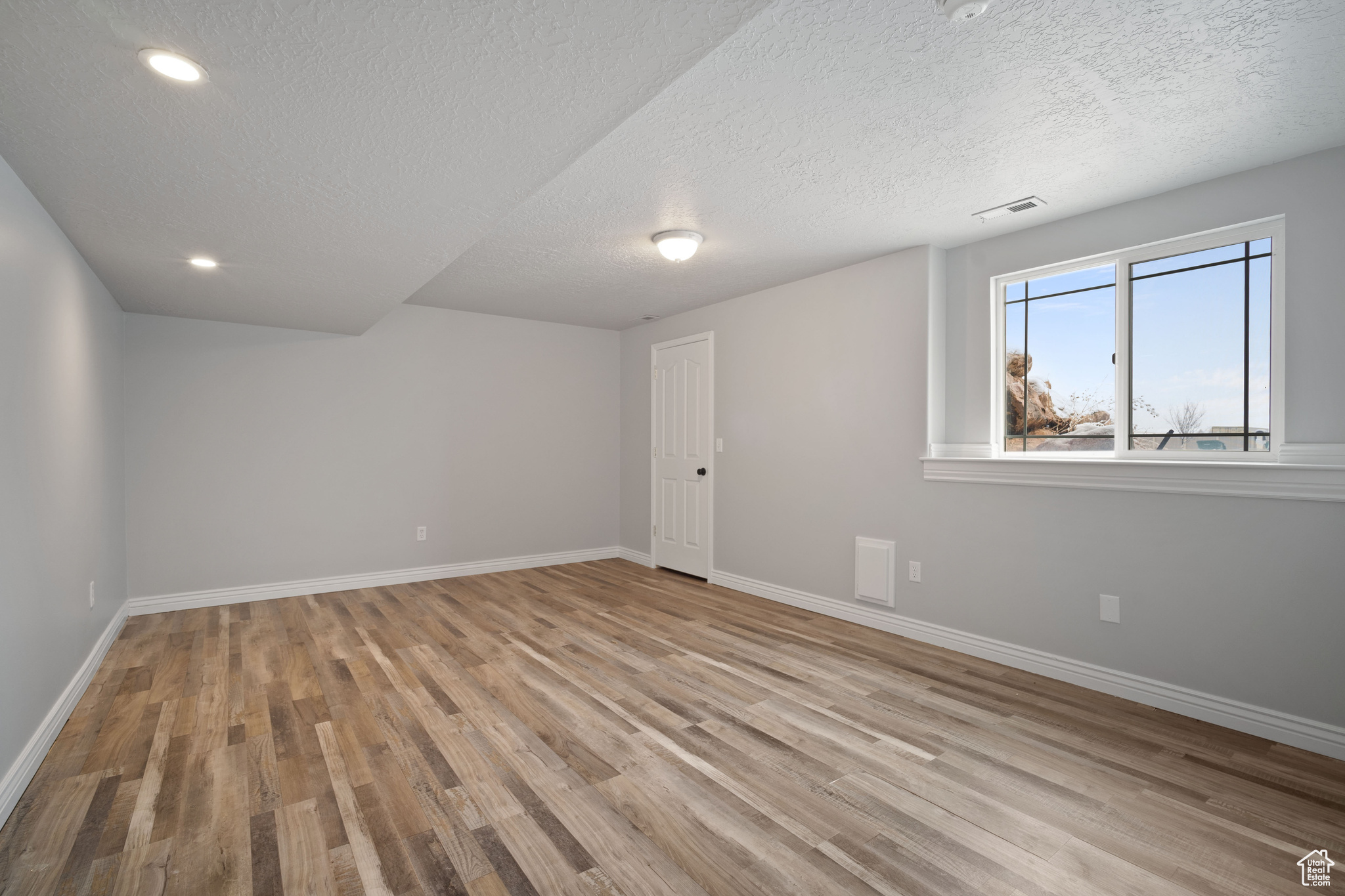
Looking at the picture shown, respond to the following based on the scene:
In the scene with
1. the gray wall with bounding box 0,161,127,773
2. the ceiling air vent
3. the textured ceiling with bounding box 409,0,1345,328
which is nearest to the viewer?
the textured ceiling with bounding box 409,0,1345,328

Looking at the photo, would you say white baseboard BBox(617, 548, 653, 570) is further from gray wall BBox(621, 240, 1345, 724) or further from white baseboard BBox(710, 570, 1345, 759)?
white baseboard BBox(710, 570, 1345, 759)

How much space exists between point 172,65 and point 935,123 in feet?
7.76

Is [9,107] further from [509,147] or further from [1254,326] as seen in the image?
[1254,326]

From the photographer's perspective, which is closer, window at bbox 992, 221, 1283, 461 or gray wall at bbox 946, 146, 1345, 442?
gray wall at bbox 946, 146, 1345, 442

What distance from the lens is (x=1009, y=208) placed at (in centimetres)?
316

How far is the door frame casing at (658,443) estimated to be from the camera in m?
5.33

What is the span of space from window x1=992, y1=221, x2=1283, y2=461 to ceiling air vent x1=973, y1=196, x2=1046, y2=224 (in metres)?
0.45

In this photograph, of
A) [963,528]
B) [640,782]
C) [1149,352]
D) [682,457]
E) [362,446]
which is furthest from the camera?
[682,457]

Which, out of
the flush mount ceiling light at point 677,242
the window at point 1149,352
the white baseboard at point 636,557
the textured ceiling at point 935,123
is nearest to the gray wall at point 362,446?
the white baseboard at point 636,557

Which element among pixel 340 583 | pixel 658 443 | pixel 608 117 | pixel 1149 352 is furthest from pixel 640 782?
pixel 658 443

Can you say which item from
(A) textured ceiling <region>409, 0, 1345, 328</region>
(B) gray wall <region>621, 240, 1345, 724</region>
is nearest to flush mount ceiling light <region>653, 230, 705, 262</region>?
(A) textured ceiling <region>409, 0, 1345, 328</region>

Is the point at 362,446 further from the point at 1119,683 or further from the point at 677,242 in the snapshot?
the point at 1119,683

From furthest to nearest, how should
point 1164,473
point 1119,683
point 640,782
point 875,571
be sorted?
point 875,571, point 1119,683, point 1164,473, point 640,782

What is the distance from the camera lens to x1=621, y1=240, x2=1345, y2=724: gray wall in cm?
255
